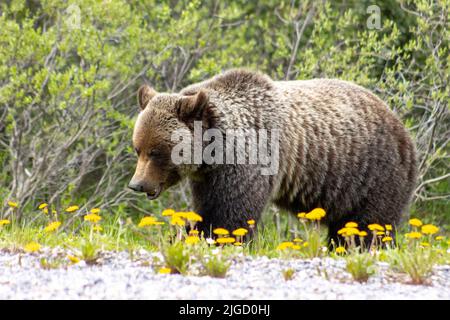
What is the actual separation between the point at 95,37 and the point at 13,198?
210 centimetres

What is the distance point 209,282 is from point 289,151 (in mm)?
2666

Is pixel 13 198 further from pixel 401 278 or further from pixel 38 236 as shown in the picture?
pixel 401 278

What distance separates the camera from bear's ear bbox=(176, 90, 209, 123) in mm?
5965

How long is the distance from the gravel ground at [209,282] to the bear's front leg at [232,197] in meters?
1.31

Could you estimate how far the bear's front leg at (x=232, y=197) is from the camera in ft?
19.5

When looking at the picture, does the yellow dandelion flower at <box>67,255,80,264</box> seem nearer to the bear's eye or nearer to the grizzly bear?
the grizzly bear

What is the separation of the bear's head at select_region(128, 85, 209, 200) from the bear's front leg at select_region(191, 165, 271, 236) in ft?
0.96

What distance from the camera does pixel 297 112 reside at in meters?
6.68

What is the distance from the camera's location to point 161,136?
19.7 feet

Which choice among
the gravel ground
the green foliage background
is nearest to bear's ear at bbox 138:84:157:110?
the green foliage background

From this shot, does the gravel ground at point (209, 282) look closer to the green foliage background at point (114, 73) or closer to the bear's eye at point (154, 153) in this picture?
the bear's eye at point (154, 153)

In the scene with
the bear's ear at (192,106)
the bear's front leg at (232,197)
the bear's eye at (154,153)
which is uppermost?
the bear's ear at (192,106)

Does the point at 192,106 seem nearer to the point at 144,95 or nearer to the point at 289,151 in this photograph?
the point at 144,95

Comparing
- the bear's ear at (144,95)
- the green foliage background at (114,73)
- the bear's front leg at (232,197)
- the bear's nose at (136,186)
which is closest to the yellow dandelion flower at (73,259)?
the bear's nose at (136,186)
